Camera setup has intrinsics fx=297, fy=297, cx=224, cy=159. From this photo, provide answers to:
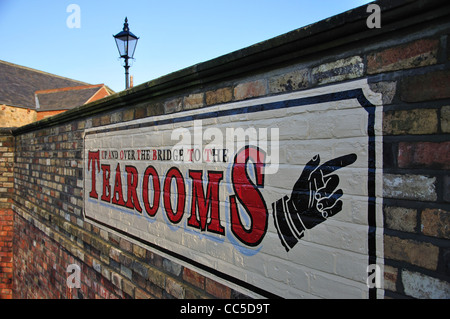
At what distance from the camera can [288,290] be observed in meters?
1.53

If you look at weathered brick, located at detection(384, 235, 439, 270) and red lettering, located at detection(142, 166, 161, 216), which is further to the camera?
red lettering, located at detection(142, 166, 161, 216)

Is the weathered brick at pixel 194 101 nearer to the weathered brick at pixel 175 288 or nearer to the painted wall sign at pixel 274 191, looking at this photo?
the painted wall sign at pixel 274 191

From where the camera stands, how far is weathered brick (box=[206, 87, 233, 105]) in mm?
1878

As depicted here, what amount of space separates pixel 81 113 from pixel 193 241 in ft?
8.36

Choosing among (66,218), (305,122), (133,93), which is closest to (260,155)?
(305,122)

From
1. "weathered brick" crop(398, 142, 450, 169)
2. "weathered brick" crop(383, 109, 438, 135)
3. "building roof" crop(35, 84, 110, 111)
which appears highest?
"building roof" crop(35, 84, 110, 111)

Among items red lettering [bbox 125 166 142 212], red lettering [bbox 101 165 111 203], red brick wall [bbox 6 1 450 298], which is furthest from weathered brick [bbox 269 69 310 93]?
red lettering [bbox 101 165 111 203]

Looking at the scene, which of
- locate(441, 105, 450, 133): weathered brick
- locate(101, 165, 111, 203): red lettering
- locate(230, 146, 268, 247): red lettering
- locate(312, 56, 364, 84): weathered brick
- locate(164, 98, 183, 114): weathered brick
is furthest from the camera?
locate(101, 165, 111, 203): red lettering

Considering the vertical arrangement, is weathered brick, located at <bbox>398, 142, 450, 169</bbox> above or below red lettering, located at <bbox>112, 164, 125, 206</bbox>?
above

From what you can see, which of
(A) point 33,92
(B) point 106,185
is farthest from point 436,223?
(A) point 33,92

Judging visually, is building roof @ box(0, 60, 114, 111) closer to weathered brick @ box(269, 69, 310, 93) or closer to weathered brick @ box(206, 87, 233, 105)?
weathered brick @ box(206, 87, 233, 105)

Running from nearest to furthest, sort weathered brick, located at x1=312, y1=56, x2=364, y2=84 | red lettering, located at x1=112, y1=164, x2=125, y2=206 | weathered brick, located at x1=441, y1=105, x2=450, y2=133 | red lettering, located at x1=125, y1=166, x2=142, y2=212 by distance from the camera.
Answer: weathered brick, located at x1=441, y1=105, x2=450, y2=133
weathered brick, located at x1=312, y1=56, x2=364, y2=84
red lettering, located at x1=125, y1=166, x2=142, y2=212
red lettering, located at x1=112, y1=164, x2=125, y2=206

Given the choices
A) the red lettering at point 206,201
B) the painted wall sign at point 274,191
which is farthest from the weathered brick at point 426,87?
the red lettering at point 206,201
